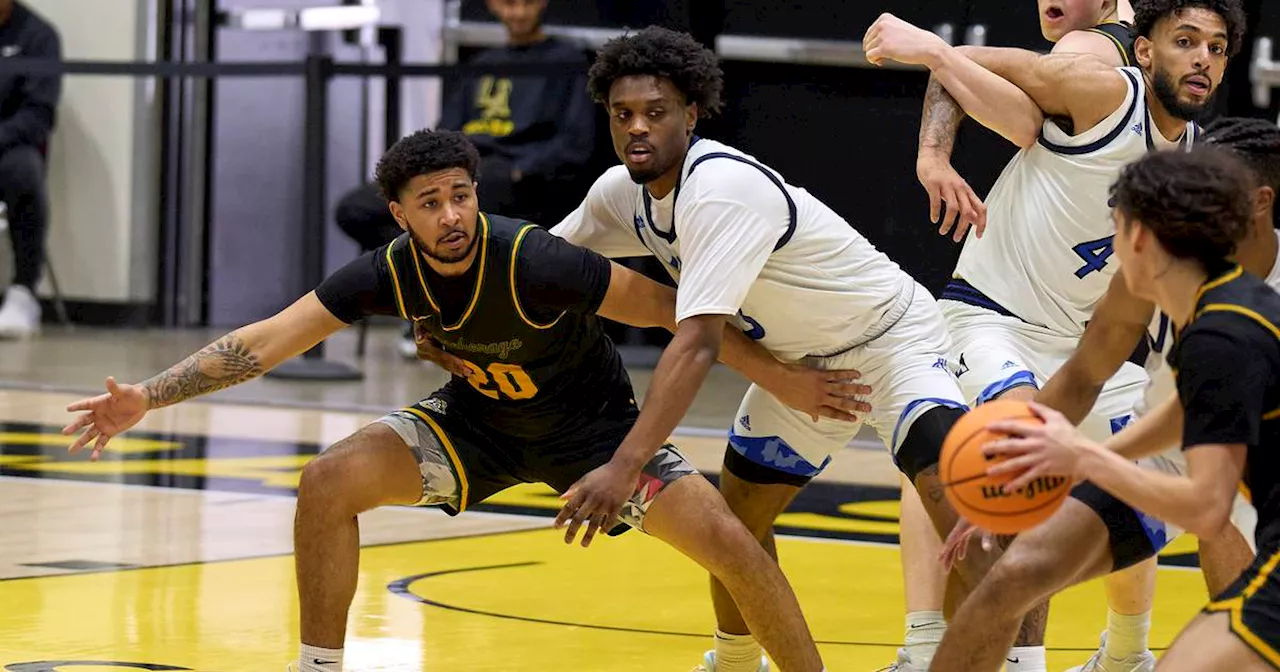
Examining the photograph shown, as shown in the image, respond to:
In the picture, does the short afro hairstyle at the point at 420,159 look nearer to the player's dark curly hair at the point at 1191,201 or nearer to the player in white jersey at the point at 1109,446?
the player in white jersey at the point at 1109,446

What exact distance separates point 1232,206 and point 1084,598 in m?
3.15

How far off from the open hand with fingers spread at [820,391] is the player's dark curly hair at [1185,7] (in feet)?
3.83

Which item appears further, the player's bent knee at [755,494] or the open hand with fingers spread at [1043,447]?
the player's bent knee at [755,494]

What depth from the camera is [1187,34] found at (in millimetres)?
5102

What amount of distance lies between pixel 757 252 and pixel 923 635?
1047 mm

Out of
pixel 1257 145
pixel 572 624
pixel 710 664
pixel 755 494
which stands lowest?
pixel 572 624

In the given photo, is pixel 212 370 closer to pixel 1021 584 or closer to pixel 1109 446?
pixel 1021 584

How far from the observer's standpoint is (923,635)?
16.4ft

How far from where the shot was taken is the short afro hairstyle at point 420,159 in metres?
4.97

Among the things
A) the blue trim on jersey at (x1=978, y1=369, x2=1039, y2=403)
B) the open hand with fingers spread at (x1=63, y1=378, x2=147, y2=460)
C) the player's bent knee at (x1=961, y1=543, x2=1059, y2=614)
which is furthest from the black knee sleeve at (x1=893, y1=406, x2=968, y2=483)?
the open hand with fingers spread at (x1=63, y1=378, x2=147, y2=460)

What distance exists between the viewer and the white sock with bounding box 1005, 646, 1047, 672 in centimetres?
482

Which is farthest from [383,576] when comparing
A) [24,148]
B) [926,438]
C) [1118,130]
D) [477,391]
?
[24,148]

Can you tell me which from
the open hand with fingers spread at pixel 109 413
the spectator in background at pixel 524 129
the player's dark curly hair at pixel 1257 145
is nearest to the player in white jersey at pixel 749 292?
the player's dark curly hair at pixel 1257 145

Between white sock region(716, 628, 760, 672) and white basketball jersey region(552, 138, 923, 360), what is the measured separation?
0.76 m
